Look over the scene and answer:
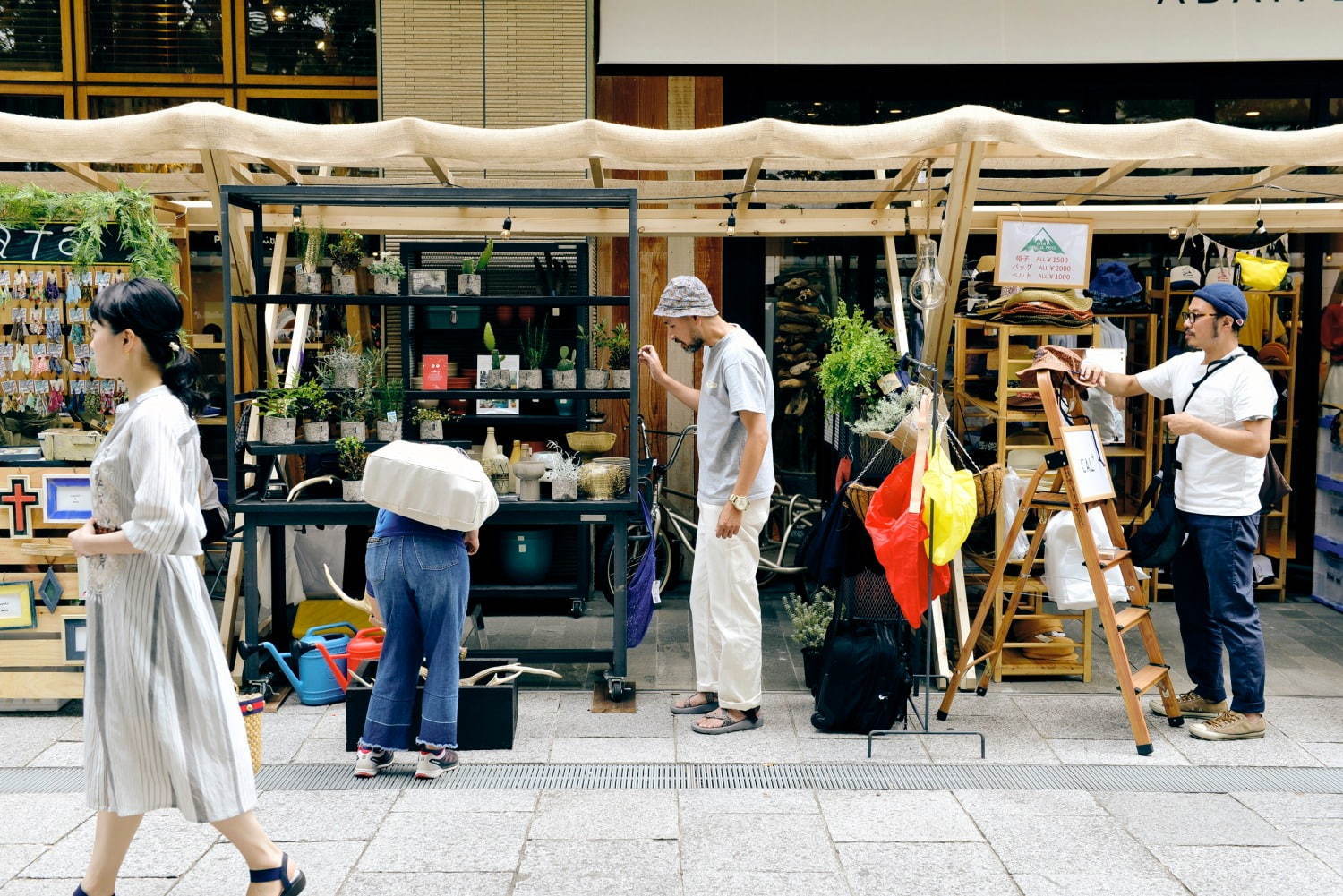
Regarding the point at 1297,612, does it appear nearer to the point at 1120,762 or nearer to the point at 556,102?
the point at 1120,762

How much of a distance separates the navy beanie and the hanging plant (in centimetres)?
509

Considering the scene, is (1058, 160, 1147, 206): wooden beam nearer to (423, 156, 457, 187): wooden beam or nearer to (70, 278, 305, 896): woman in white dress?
(423, 156, 457, 187): wooden beam

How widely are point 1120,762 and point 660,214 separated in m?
3.91

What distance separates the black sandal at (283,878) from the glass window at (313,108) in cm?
630

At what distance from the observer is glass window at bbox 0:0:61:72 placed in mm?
8664

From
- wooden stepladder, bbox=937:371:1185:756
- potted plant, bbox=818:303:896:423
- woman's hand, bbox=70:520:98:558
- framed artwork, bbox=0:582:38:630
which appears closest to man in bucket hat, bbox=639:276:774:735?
potted plant, bbox=818:303:896:423

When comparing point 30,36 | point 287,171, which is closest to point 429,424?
point 287,171

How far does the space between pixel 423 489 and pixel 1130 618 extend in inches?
128

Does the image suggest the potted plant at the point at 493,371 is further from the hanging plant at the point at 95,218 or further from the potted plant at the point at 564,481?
the hanging plant at the point at 95,218

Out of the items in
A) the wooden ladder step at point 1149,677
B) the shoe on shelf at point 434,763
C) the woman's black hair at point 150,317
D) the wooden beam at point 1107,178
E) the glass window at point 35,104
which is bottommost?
the shoe on shelf at point 434,763

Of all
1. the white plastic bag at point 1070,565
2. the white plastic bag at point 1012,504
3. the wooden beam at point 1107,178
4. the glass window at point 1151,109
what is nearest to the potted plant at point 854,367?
the white plastic bag at point 1012,504

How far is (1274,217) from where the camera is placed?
6906mm

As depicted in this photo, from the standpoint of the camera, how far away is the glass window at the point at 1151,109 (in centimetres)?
873

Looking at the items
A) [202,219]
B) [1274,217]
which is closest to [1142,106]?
[1274,217]
